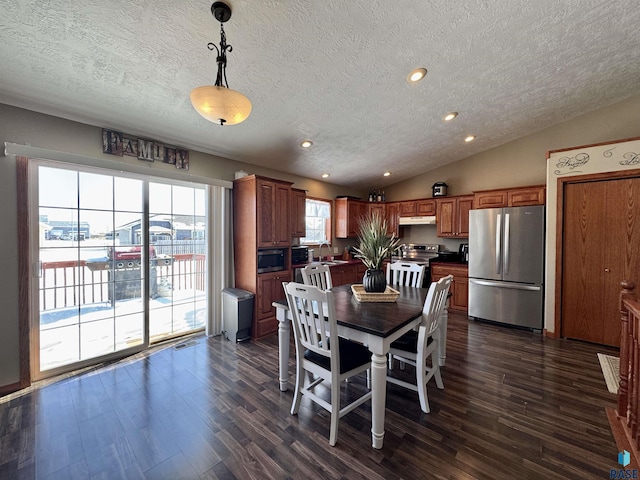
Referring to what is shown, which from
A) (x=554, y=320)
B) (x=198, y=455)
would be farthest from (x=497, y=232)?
(x=198, y=455)

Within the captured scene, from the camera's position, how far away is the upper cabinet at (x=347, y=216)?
19.0 feet

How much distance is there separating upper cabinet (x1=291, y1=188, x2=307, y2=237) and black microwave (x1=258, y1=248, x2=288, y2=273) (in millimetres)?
438

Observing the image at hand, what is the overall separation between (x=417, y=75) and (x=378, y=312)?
235 cm

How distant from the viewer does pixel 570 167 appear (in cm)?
351

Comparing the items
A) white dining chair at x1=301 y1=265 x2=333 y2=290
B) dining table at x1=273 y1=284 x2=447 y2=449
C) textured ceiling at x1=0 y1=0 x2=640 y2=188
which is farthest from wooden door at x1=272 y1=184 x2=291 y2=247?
dining table at x1=273 y1=284 x2=447 y2=449

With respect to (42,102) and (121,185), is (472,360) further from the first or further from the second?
(42,102)

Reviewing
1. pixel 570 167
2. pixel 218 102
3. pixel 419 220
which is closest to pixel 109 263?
pixel 218 102

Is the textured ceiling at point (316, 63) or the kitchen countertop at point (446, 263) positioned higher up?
the textured ceiling at point (316, 63)

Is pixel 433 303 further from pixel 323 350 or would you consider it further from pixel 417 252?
pixel 417 252

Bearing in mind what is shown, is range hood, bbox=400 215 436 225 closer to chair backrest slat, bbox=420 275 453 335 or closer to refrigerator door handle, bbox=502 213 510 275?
refrigerator door handle, bbox=502 213 510 275

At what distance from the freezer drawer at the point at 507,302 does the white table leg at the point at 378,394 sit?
131 inches

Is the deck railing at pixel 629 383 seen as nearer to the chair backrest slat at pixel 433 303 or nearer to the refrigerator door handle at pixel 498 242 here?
the chair backrest slat at pixel 433 303

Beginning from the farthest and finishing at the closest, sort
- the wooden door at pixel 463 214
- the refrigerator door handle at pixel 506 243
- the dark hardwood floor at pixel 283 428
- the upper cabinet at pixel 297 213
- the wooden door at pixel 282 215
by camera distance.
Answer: the wooden door at pixel 463 214 < the upper cabinet at pixel 297 213 < the refrigerator door handle at pixel 506 243 < the wooden door at pixel 282 215 < the dark hardwood floor at pixel 283 428

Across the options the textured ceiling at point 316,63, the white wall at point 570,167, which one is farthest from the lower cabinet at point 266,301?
the white wall at point 570,167
